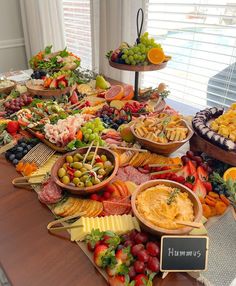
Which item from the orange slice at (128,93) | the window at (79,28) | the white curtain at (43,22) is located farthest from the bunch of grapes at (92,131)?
the white curtain at (43,22)

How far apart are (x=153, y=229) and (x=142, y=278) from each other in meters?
0.13

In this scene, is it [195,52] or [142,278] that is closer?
[142,278]

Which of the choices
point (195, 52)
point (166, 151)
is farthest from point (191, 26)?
point (166, 151)

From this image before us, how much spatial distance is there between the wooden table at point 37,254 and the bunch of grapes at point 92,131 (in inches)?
14.1

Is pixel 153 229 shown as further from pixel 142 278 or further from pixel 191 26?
pixel 191 26

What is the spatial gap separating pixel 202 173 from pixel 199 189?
11 cm

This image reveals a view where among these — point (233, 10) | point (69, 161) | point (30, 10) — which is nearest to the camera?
point (69, 161)

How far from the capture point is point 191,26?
6.77ft

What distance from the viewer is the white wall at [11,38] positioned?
344 cm

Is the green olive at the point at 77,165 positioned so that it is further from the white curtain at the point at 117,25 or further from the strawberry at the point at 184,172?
the white curtain at the point at 117,25

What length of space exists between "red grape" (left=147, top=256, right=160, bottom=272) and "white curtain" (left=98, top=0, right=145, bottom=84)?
78.8 inches

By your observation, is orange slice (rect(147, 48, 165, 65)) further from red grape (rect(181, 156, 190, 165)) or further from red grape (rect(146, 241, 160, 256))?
red grape (rect(146, 241, 160, 256))

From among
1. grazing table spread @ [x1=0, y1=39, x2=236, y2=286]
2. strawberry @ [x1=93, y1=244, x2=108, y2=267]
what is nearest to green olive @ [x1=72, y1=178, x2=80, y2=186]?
A: grazing table spread @ [x1=0, y1=39, x2=236, y2=286]

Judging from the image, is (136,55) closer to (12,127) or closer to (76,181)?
(12,127)
